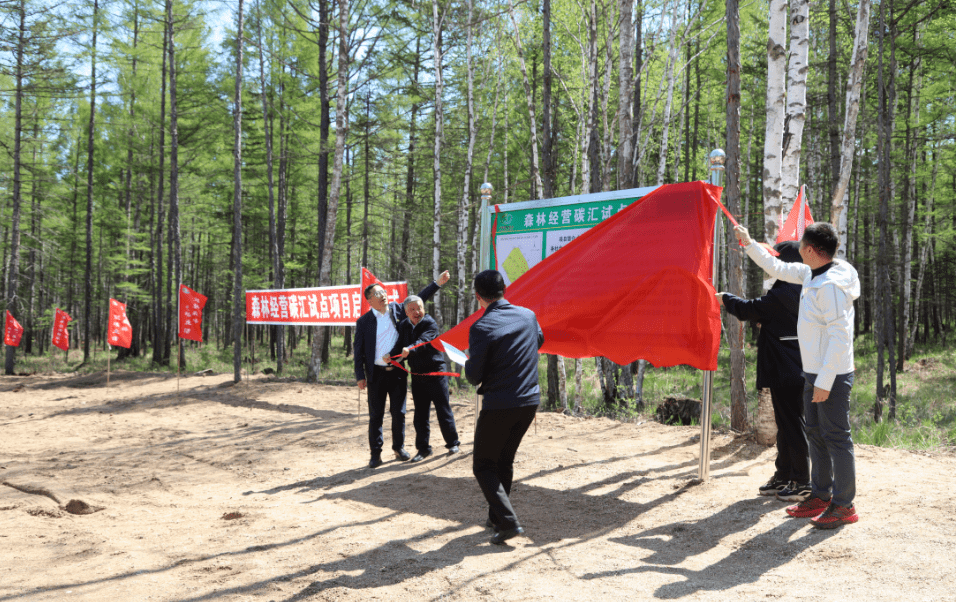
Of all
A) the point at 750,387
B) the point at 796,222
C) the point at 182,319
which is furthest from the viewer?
the point at 750,387

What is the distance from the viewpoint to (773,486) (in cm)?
523

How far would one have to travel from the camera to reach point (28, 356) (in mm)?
31266

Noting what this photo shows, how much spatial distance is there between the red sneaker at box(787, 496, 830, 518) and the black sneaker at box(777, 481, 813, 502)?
12.7 inches

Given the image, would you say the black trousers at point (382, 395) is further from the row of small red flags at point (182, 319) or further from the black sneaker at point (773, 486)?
the row of small red flags at point (182, 319)

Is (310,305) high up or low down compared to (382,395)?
up

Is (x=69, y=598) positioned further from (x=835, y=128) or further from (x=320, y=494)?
(x=835, y=128)

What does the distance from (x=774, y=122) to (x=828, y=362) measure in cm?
407

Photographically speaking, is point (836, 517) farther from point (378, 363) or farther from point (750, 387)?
point (750, 387)

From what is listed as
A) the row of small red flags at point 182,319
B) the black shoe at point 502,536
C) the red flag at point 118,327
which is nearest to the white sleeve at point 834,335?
the black shoe at point 502,536

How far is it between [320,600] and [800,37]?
7862mm

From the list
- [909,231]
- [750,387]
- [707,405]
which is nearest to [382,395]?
[707,405]

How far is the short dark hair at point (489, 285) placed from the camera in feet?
15.4

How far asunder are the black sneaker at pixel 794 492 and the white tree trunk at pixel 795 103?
141 inches

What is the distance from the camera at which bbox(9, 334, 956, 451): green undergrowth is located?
870 centimetres
